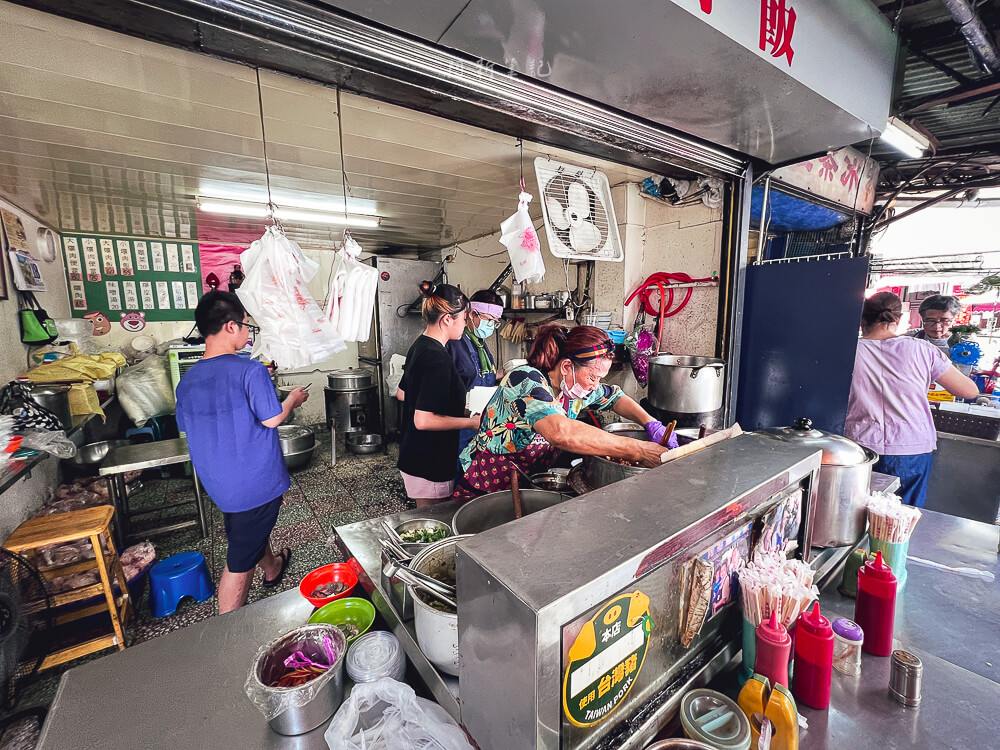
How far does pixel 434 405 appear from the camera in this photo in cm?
228

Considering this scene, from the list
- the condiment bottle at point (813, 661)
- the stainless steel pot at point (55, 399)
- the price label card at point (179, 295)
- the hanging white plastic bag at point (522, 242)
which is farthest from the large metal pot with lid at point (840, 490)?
the price label card at point (179, 295)

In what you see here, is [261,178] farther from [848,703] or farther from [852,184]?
[852,184]

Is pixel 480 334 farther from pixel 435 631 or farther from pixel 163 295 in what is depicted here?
pixel 163 295

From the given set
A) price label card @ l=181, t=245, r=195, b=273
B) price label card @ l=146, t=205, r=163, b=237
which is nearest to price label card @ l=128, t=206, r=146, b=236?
price label card @ l=146, t=205, r=163, b=237

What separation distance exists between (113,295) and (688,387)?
23.5 ft

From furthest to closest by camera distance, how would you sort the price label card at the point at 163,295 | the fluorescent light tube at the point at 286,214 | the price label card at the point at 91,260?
the price label card at the point at 163,295 < the price label card at the point at 91,260 < the fluorescent light tube at the point at 286,214

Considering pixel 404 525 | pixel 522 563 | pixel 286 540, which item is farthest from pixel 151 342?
pixel 522 563

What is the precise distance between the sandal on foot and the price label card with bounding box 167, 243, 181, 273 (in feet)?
16.4

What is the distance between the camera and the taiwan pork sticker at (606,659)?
28.3 inches

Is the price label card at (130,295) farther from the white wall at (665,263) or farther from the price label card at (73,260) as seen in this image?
the white wall at (665,263)

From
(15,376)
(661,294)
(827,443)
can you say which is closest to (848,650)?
(827,443)

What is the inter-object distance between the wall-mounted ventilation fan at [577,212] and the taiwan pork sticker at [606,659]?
2268mm

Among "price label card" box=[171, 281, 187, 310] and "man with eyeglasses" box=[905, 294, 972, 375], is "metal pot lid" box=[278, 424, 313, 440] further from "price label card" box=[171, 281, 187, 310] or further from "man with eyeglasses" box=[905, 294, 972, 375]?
"man with eyeglasses" box=[905, 294, 972, 375]

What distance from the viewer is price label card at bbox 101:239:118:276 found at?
18.0 feet
